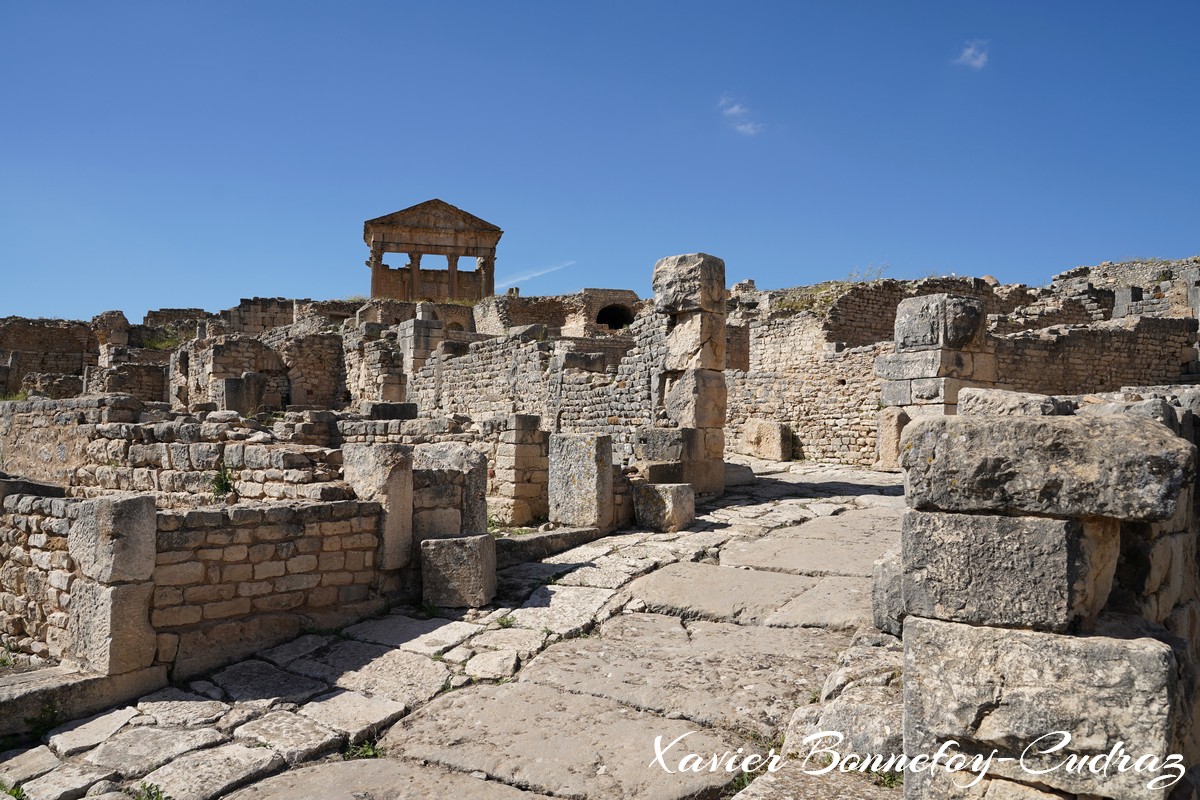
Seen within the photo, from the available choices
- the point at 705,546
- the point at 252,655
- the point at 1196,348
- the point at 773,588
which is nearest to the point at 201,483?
the point at 252,655

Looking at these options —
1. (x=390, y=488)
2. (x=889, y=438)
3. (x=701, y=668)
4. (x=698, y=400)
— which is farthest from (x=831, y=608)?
(x=889, y=438)

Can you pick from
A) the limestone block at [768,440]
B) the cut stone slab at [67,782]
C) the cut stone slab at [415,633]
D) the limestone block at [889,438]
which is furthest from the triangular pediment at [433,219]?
the cut stone slab at [67,782]

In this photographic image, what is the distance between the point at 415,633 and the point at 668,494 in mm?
3316

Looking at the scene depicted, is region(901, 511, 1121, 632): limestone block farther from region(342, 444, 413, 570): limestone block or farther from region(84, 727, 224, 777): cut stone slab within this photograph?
region(342, 444, 413, 570): limestone block

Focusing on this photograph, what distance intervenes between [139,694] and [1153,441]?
204 inches

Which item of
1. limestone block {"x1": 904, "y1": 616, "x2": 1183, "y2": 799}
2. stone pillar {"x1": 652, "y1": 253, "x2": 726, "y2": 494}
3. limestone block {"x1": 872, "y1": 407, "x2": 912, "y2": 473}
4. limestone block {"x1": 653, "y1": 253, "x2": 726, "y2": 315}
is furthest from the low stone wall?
limestone block {"x1": 872, "y1": 407, "x2": 912, "y2": 473}

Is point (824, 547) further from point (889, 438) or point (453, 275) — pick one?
point (453, 275)

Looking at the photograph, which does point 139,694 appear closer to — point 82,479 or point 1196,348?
point 82,479

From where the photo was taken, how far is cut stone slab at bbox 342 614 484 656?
17.9 ft

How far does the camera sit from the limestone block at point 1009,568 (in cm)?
246

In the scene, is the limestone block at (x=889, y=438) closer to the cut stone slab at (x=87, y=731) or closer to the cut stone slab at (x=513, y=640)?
the cut stone slab at (x=513, y=640)

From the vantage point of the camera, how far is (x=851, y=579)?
6004mm

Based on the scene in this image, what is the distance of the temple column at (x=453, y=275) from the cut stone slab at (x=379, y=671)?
2828cm

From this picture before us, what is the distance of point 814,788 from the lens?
318 centimetres
